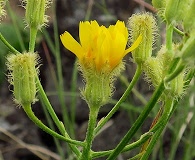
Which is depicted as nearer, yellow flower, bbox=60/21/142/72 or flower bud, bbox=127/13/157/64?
yellow flower, bbox=60/21/142/72

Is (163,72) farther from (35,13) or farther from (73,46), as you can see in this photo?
(35,13)

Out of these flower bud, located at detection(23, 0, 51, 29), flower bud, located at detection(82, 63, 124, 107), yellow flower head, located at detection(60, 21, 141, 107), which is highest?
flower bud, located at detection(23, 0, 51, 29)

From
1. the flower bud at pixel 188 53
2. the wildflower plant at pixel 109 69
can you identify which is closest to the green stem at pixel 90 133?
the wildflower plant at pixel 109 69

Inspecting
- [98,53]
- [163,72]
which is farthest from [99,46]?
[163,72]

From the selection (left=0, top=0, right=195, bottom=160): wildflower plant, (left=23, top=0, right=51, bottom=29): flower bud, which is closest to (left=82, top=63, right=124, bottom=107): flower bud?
(left=0, top=0, right=195, bottom=160): wildflower plant

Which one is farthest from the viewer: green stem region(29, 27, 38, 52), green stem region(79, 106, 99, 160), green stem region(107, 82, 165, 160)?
green stem region(29, 27, 38, 52)

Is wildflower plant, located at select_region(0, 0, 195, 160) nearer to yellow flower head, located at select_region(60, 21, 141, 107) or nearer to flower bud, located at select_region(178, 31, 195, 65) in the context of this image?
yellow flower head, located at select_region(60, 21, 141, 107)
